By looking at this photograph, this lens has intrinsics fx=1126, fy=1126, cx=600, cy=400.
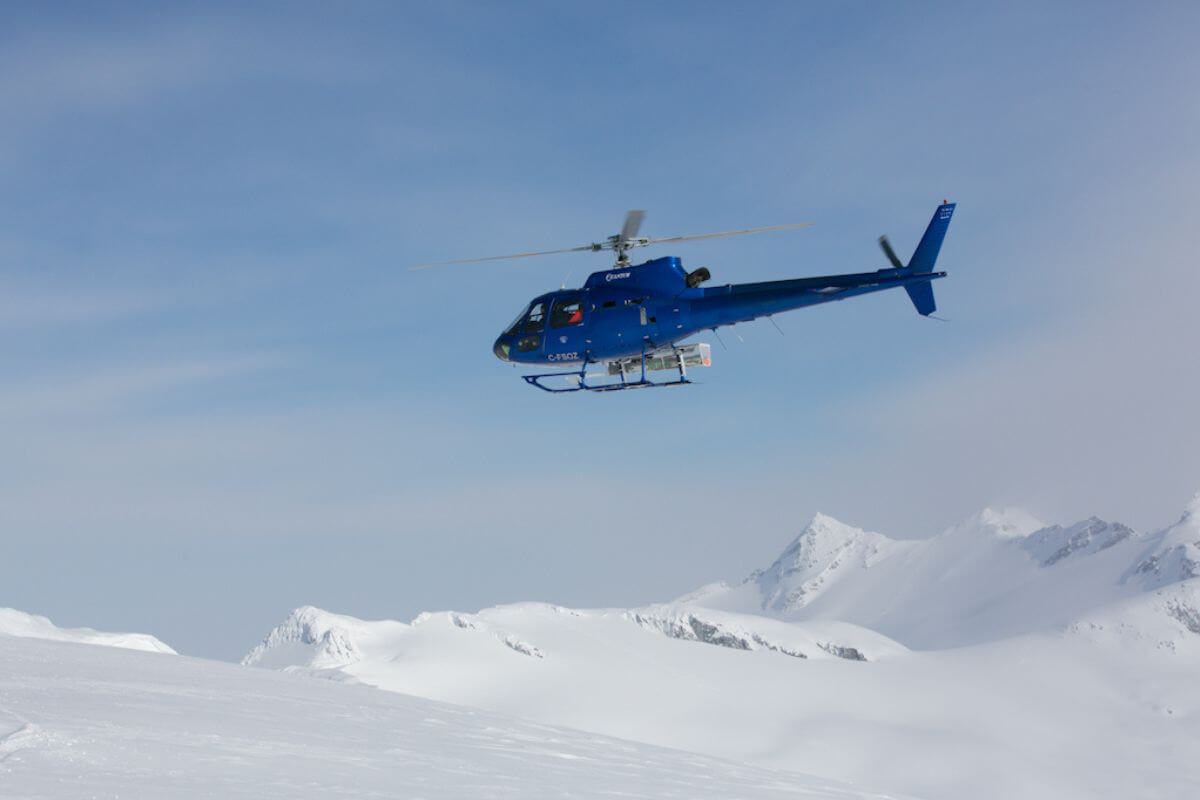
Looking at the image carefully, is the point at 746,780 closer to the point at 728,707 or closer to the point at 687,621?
the point at 728,707

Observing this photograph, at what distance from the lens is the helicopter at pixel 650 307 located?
26.8m

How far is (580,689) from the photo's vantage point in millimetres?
126188

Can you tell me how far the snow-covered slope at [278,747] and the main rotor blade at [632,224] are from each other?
1439 centimetres

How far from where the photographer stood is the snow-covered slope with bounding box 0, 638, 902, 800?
31.2ft

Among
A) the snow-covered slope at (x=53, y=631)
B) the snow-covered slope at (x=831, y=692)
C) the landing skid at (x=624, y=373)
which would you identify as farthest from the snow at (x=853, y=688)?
the landing skid at (x=624, y=373)

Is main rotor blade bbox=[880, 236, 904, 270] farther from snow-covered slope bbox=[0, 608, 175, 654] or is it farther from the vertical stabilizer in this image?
snow-covered slope bbox=[0, 608, 175, 654]

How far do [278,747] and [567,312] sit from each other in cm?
1910

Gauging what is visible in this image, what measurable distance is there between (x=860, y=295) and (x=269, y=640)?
186 m

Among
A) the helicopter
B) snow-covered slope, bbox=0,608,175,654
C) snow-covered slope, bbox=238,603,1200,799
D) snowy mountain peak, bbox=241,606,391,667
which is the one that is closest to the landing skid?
the helicopter

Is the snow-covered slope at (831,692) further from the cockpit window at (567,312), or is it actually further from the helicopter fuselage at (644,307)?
the cockpit window at (567,312)

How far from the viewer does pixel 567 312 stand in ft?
96.8

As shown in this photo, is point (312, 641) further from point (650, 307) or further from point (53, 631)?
point (650, 307)

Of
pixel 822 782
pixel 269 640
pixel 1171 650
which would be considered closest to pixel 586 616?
pixel 269 640

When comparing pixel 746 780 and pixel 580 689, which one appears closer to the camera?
pixel 746 780
